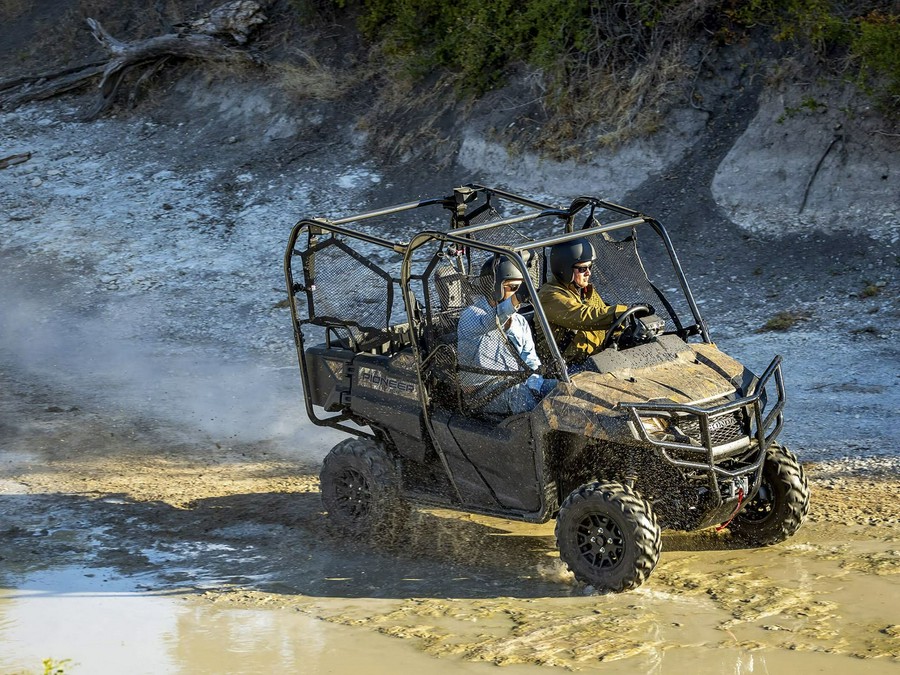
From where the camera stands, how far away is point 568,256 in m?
7.26

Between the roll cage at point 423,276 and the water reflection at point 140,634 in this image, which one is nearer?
the water reflection at point 140,634

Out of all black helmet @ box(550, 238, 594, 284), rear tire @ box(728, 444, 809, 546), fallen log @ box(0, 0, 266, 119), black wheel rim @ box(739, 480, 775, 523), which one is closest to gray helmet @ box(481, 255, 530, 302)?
black helmet @ box(550, 238, 594, 284)

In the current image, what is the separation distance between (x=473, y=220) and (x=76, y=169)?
431 inches

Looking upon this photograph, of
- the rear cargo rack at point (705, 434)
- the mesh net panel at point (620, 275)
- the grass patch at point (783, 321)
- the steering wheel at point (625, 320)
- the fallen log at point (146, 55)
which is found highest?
the fallen log at point (146, 55)

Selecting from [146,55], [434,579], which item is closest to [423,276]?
[434,579]

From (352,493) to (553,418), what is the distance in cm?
176

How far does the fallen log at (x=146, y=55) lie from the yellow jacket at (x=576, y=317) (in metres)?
12.5

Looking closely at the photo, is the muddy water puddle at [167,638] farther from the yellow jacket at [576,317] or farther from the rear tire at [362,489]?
the yellow jacket at [576,317]

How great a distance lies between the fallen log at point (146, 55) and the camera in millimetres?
19000

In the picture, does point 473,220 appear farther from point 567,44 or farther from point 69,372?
point 567,44

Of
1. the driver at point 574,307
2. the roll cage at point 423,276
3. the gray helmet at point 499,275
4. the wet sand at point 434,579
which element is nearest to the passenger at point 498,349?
the gray helmet at point 499,275

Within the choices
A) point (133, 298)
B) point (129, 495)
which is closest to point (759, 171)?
point (133, 298)

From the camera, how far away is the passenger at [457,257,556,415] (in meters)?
6.86

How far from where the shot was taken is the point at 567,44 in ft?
51.4
